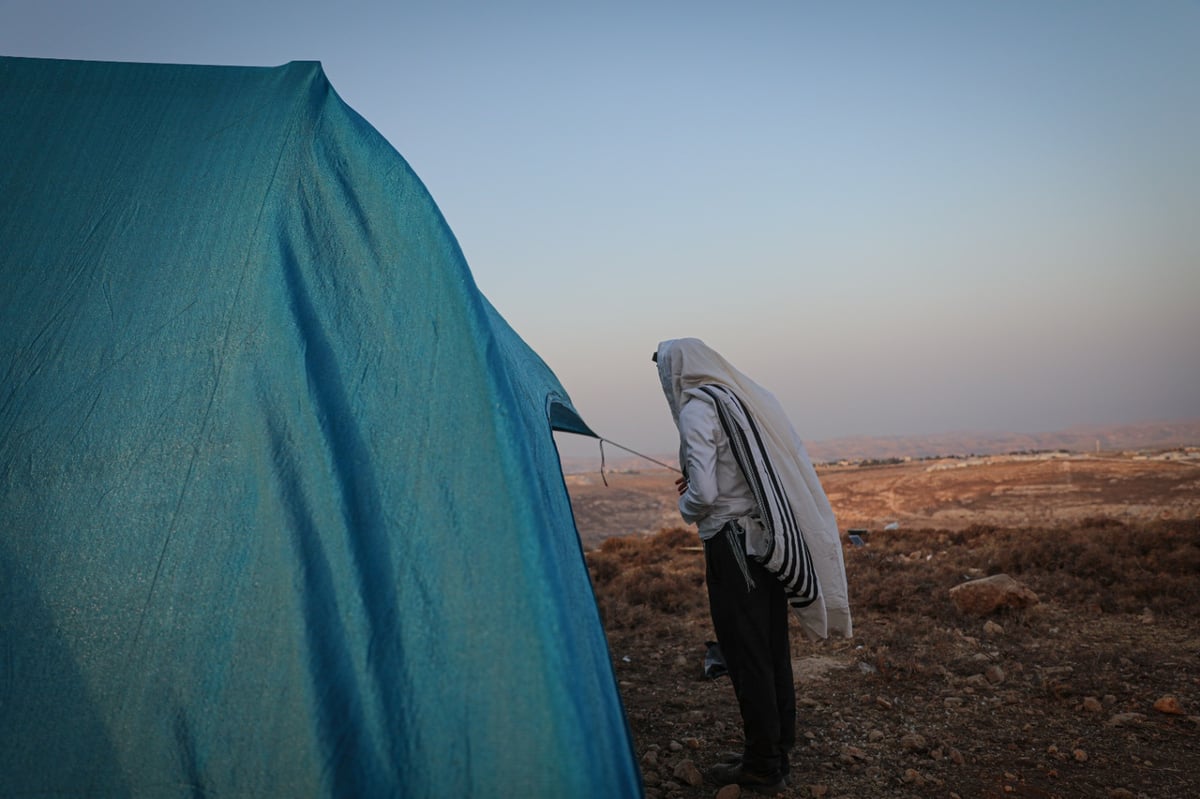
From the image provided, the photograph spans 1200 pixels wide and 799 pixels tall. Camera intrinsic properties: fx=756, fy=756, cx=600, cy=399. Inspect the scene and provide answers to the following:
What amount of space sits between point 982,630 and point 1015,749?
7.58ft

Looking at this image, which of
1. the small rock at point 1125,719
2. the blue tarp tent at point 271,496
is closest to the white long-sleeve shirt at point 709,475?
the blue tarp tent at point 271,496

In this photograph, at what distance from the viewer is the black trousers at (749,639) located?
3340 millimetres

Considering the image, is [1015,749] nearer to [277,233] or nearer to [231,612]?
[231,612]

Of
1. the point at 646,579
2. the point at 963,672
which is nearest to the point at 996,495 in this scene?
the point at 646,579

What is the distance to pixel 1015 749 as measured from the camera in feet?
12.6

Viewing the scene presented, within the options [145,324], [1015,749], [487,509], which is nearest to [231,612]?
[487,509]

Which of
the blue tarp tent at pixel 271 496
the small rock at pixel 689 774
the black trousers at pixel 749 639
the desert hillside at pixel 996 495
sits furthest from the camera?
the desert hillside at pixel 996 495

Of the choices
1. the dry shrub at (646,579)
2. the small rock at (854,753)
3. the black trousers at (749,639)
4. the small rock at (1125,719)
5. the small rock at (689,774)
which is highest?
the black trousers at (749,639)

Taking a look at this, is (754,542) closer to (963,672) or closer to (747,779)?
(747,779)

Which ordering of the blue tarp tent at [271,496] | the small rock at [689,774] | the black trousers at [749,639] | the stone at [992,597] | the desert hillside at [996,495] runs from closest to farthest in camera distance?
the blue tarp tent at [271,496] < the black trousers at [749,639] < the small rock at [689,774] < the stone at [992,597] < the desert hillside at [996,495]

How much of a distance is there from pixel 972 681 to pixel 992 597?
1.73 meters

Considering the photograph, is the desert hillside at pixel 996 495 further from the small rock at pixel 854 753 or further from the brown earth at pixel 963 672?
the small rock at pixel 854 753

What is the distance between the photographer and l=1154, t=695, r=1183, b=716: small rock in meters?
4.09

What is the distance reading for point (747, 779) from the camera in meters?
3.39
